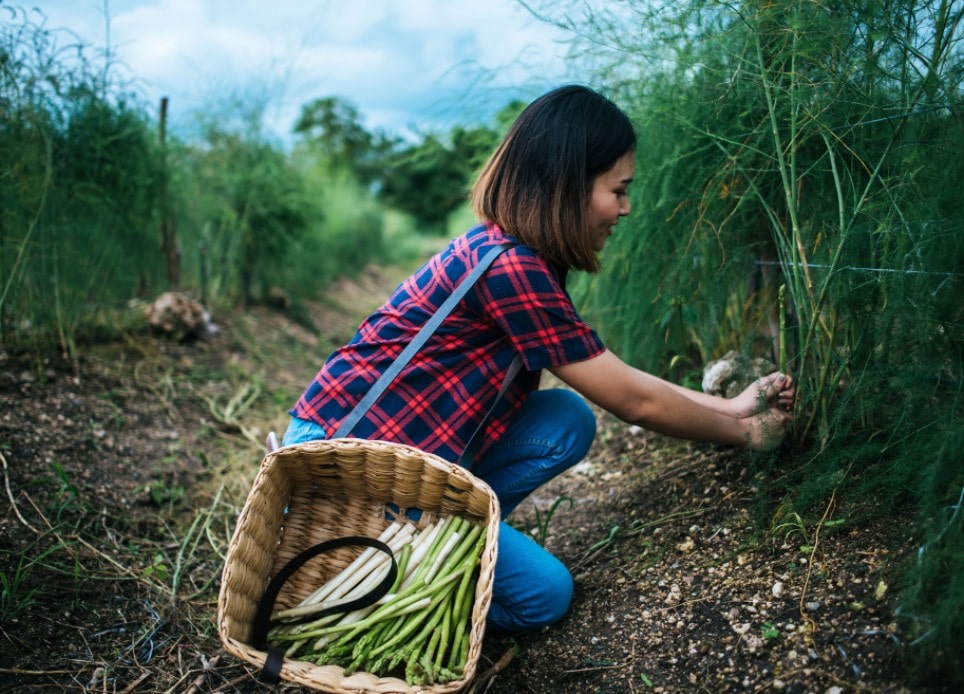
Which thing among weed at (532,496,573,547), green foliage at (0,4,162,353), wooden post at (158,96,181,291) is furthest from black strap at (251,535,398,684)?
wooden post at (158,96,181,291)

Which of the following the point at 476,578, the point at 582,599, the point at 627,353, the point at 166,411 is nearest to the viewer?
the point at 476,578

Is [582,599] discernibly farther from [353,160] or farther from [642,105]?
[353,160]

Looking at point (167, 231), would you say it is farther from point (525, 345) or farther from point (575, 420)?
point (525, 345)

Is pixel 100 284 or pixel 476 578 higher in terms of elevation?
pixel 100 284

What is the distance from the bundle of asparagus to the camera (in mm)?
1580

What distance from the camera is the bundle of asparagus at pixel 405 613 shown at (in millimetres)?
1580

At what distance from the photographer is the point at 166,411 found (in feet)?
10.6

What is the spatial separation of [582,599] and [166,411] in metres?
2.19

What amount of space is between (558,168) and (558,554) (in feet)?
3.82

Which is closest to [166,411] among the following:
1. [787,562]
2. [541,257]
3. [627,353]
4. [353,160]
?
[627,353]

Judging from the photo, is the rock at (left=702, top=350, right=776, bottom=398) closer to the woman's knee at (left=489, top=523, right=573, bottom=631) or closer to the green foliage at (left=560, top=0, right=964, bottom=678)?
the green foliage at (left=560, top=0, right=964, bottom=678)

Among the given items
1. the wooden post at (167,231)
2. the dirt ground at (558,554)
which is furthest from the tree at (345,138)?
the dirt ground at (558,554)

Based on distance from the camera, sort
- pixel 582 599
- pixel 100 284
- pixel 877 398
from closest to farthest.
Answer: pixel 877 398
pixel 582 599
pixel 100 284

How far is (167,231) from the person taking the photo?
418cm
